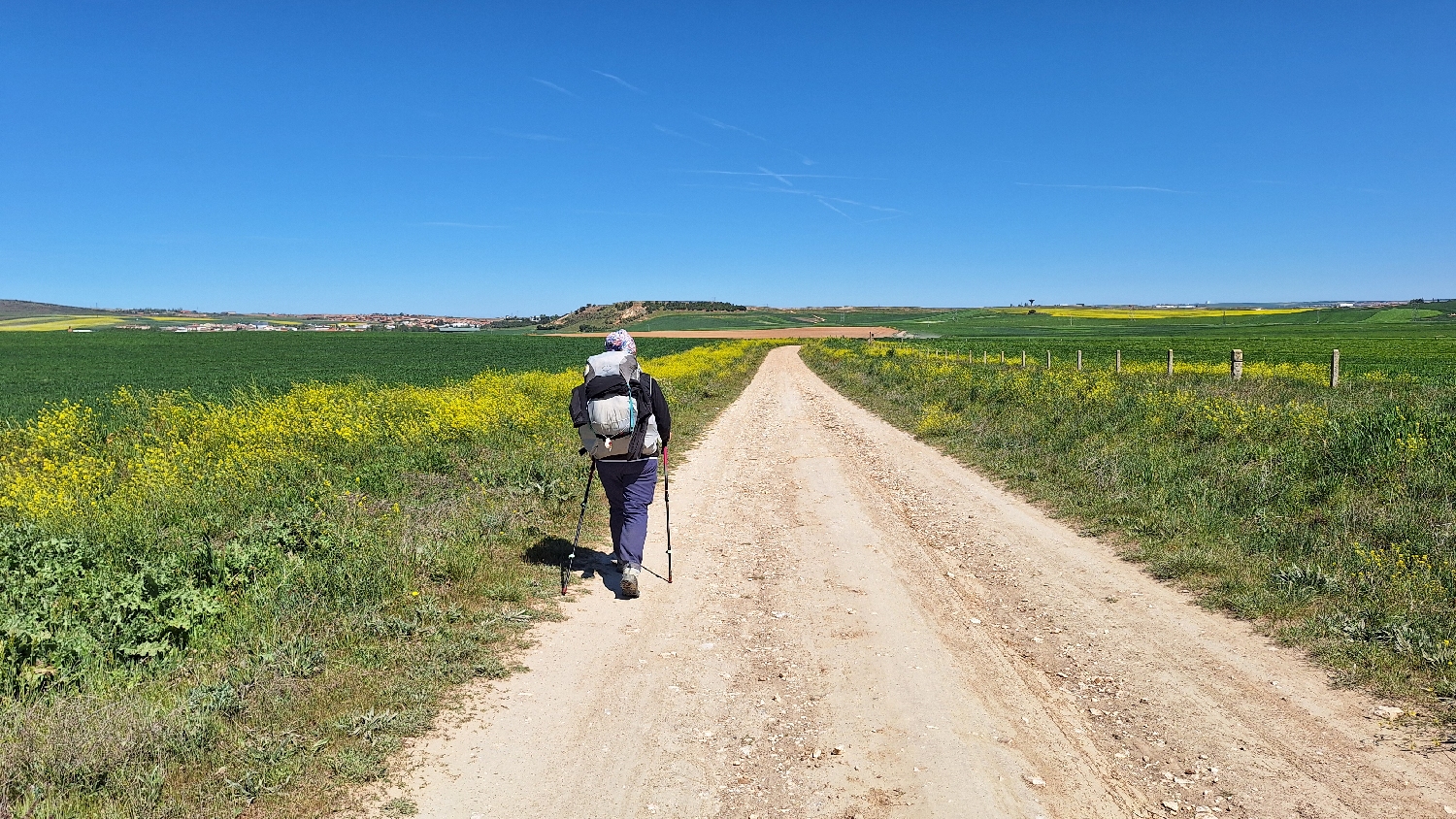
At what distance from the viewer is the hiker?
6.32 m

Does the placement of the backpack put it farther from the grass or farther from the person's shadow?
the grass

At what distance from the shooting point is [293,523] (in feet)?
22.6

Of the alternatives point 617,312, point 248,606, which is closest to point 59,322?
point 617,312

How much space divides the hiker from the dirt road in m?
0.54

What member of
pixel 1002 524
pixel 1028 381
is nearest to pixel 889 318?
pixel 1028 381

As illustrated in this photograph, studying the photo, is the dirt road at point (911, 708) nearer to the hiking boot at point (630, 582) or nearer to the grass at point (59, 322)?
the hiking boot at point (630, 582)

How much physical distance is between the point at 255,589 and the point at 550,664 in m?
2.38

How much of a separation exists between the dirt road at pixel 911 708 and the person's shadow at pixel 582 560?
24 centimetres

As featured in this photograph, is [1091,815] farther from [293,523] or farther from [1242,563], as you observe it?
[293,523]

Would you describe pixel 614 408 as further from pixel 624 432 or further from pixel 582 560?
pixel 582 560

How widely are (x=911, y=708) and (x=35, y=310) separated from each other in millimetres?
227410

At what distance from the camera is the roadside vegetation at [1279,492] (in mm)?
5340

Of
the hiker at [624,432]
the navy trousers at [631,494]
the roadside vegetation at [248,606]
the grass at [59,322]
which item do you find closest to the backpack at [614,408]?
the hiker at [624,432]

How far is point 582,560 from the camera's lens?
296 inches
